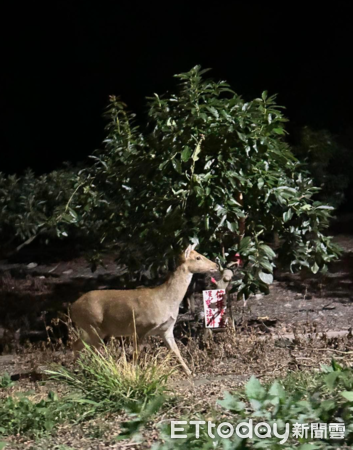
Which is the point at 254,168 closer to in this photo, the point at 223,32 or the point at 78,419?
the point at 78,419

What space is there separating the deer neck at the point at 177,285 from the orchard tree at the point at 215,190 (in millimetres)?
165

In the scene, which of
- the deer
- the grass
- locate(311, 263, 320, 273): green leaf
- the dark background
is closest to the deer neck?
the deer

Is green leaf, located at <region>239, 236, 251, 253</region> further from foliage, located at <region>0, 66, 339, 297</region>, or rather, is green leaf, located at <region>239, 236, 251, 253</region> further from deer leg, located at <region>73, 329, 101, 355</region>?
deer leg, located at <region>73, 329, 101, 355</region>

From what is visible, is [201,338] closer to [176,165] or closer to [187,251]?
[187,251]

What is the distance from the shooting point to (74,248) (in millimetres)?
13125

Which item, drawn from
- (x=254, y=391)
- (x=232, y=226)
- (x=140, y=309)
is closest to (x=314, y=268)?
(x=232, y=226)

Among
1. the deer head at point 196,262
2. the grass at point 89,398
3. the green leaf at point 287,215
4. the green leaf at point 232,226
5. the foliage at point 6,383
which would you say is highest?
the green leaf at point 287,215

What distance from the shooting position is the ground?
544 centimetres

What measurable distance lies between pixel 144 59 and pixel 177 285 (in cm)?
800

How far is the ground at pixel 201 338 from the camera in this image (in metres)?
5.44

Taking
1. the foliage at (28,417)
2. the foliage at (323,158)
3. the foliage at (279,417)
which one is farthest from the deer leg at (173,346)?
the foliage at (323,158)

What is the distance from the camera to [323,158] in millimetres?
11672

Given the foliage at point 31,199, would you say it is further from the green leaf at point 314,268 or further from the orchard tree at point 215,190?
the green leaf at point 314,268

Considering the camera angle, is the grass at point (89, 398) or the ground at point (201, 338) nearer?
the grass at point (89, 398)
